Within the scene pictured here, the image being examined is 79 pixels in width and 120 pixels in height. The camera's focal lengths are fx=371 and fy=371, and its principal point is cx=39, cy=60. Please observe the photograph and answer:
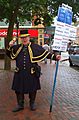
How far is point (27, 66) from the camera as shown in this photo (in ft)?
25.8

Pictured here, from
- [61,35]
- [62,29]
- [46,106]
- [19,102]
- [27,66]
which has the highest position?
[62,29]

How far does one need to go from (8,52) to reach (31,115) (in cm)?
146

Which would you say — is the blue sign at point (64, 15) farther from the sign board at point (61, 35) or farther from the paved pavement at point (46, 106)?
the paved pavement at point (46, 106)

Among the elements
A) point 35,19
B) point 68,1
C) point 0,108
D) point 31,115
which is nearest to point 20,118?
point 31,115

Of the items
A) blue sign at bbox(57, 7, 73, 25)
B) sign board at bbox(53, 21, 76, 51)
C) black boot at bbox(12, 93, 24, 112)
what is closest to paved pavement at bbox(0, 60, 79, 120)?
black boot at bbox(12, 93, 24, 112)

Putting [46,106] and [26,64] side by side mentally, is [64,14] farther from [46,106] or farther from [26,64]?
[46,106]

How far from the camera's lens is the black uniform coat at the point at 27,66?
7.86 m

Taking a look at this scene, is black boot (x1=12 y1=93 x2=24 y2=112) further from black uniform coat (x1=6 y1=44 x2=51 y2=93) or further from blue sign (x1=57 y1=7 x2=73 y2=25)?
blue sign (x1=57 y1=7 x2=73 y2=25)

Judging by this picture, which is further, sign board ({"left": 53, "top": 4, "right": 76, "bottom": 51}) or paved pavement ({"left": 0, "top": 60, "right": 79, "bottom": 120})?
sign board ({"left": 53, "top": 4, "right": 76, "bottom": 51})

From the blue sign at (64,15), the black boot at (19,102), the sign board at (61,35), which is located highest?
the blue sign at (64,15)

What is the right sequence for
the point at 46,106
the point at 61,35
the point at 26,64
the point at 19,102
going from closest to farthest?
the point at 26,64, the point at 19,102, the point at 61,35, the point at 46,106

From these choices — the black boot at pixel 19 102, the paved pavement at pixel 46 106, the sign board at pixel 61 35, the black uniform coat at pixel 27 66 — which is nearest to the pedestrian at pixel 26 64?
the black uniform coat at pixel 27 66

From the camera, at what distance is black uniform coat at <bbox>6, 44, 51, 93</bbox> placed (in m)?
7.86

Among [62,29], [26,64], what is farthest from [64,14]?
[26,64]
